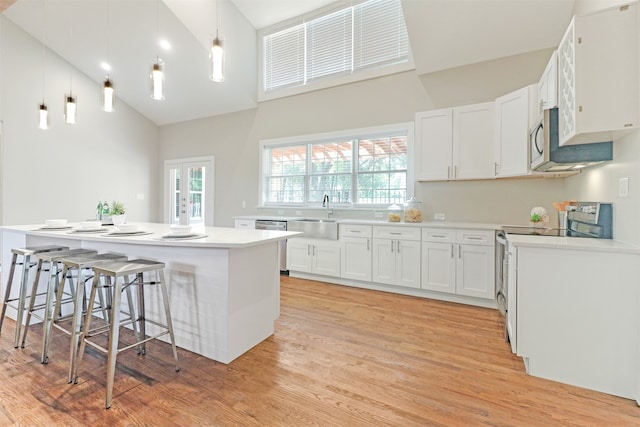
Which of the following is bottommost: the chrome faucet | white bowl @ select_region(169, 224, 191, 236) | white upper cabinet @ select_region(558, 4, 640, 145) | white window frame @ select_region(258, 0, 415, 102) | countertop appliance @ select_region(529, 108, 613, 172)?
white bowl @ select_region(169, 224, 191, 236)

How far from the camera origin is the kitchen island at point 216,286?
208 cm

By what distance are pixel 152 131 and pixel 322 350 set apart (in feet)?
22.2

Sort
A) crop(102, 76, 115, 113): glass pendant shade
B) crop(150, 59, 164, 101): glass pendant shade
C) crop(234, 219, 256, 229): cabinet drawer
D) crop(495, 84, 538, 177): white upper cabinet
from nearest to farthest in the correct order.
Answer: crop(150, 59, 164, 101): glass pendant shade
crop(102, 76, 115, 113): glass pendant shade
crop(495, 84, 538, 177): white upper cabinet
crop(234, 219, 256, 229): cabinet drawer

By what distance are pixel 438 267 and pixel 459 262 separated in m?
0.23

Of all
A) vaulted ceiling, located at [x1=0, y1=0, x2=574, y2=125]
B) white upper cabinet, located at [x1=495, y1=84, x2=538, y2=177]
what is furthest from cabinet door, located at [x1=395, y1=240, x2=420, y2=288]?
vaulted ceiling, located at [x1=0, y1=0, x2=574, y2=125]

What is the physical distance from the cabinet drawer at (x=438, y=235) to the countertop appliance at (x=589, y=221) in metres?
0.77

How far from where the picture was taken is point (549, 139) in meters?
2.28

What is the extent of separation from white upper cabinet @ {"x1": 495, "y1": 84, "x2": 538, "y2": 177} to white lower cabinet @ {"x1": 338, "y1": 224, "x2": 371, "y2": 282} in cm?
170

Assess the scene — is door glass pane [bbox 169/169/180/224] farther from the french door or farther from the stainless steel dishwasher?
the stainless steel dishwasher

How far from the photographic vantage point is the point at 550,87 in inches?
100

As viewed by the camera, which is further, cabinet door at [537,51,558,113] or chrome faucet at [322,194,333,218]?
chrome faucet at [322,194,333,218]

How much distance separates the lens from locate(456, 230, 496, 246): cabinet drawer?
3.24 metres

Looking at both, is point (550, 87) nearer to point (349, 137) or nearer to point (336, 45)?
point (349, 137)

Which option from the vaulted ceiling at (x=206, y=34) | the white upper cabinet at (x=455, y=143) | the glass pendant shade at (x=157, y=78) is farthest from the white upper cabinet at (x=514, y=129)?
the glass pendant shade at (x=157, y=78)
